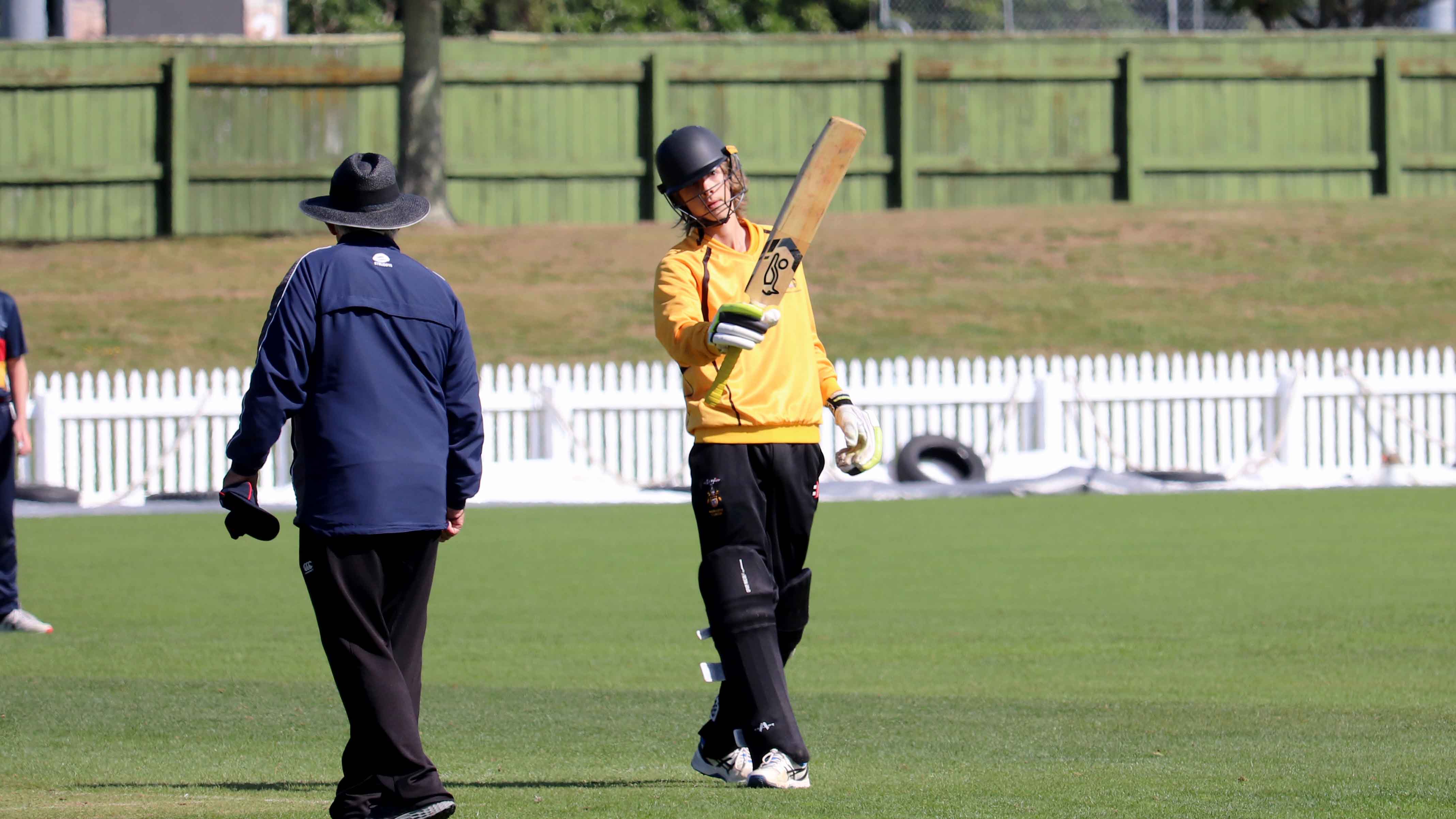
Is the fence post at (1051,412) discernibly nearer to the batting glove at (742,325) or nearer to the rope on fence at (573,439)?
the rope on fence at (573,439)

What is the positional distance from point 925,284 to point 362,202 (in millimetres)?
19096

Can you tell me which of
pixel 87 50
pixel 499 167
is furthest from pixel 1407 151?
pixel 87 50

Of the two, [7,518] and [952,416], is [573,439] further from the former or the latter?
[7,518]

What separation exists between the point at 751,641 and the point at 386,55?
74.5ft

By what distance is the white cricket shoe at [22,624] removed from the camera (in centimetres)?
940

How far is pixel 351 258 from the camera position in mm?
4961

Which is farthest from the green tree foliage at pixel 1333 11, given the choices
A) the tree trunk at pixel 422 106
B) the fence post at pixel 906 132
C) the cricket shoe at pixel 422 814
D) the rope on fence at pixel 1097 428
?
the cricket shoe at pixel 422 814

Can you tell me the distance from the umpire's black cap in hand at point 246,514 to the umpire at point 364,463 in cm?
2

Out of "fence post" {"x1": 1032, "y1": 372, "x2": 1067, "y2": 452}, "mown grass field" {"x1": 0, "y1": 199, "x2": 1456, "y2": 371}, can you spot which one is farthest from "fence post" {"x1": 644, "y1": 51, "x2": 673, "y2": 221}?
"fence post" {"x1": 1032, "y1": 372, "x2": 1067, "y2": 452}

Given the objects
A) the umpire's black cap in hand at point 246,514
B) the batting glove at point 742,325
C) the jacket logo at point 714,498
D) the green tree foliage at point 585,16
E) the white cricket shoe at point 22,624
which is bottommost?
the white cricket shoe at point 22,624

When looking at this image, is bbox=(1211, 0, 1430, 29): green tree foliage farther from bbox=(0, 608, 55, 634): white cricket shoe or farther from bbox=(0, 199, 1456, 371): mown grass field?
bbox=(0, 608, 55, 634): white cricket shoe

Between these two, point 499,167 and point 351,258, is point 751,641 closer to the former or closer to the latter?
point 351,258

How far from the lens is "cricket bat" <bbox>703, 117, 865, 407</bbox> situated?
17.6ft

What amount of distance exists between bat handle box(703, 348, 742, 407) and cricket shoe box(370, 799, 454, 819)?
4.65 feet
